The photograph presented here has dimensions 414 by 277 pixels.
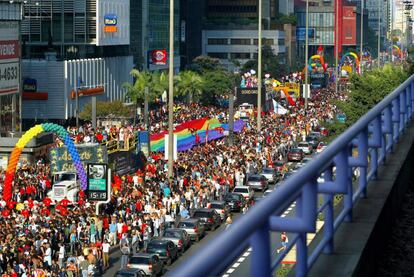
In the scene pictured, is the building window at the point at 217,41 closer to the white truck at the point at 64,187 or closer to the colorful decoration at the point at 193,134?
the colorful decoration at the point at 193,134

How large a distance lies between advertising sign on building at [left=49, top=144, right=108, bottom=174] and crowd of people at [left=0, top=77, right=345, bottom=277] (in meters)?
0.80

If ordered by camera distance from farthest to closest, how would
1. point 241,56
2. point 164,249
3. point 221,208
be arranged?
1. point 241,56
2. point 221,208
3. point 164,249

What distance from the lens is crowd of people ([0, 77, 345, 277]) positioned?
30.9 metres

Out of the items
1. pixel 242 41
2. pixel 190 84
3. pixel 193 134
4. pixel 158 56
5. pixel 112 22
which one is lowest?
pixel 193 134

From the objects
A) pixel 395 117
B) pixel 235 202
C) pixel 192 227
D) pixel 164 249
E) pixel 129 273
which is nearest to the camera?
pixel 395 117

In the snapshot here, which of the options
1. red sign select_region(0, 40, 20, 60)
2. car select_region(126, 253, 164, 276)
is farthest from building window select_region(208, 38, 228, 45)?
car select_region(126, 253, 164, 276)

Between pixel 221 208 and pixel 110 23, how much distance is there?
69107 millimetres

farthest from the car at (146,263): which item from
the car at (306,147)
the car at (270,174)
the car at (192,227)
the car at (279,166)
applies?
the car at (306,147)

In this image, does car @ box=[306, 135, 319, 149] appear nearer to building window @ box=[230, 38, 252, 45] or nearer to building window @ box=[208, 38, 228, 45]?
building window @ box=[230, 38, 252, 45]

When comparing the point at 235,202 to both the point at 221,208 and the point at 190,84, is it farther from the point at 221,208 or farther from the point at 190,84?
the point at 190,84

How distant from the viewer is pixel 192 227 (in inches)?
1539

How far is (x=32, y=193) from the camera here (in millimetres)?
43844

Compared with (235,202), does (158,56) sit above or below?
above

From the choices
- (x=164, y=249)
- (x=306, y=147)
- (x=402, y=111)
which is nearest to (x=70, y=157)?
(x=164, y=249)
